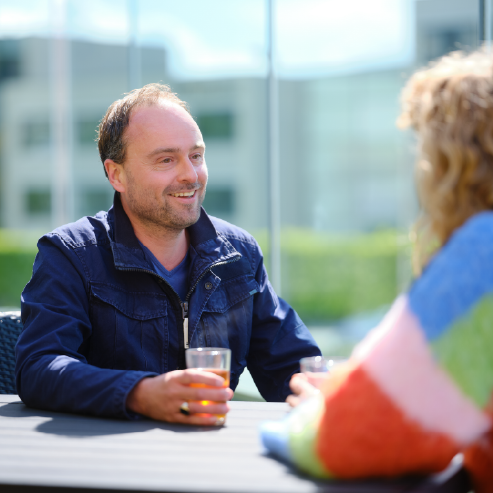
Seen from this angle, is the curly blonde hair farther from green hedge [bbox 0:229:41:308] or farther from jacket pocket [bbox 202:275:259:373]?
→ green hedge [bbox 0:229:41:308]

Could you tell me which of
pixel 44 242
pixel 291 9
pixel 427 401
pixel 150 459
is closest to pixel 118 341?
pixel 44 242

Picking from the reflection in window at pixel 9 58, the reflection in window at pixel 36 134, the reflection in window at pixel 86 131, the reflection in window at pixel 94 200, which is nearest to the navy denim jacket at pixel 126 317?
the reflection in window at pixel 94 200

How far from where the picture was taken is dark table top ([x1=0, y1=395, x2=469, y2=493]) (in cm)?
109

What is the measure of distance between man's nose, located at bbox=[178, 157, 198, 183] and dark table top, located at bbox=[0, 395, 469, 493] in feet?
3.08

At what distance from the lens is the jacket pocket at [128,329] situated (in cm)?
196

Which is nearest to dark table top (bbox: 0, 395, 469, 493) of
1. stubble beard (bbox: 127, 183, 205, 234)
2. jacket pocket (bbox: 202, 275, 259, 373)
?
jacket pocket (bbox: 202, 275, 259, 373)

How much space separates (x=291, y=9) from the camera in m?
6.50

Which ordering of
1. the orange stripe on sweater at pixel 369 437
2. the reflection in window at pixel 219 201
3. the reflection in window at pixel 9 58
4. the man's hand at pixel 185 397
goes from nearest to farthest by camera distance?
A: the orange stripe on sweater at pixel 369 437 < the man's hand at pixel 185 397 < the reflection in window at pixel 219 201 < the reflection in window at pixel 9 58

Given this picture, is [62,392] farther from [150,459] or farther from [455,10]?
[455,10]

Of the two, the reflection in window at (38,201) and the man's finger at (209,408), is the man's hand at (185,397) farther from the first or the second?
the reflection in window at (38,201)

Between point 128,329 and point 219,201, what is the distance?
15.9 ft

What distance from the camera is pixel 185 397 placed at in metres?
1.48

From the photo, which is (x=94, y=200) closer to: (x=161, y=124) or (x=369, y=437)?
(x=161, y=124)

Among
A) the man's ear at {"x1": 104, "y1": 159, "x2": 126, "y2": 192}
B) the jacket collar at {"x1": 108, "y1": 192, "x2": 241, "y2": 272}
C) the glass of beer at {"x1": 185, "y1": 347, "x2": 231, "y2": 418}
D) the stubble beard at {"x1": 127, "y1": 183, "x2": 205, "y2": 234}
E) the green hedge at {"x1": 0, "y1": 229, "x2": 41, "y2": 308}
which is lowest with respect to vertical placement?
the green hedge at {"x1": 0, "y1": 229, "x2": 41, "y2": 308}
